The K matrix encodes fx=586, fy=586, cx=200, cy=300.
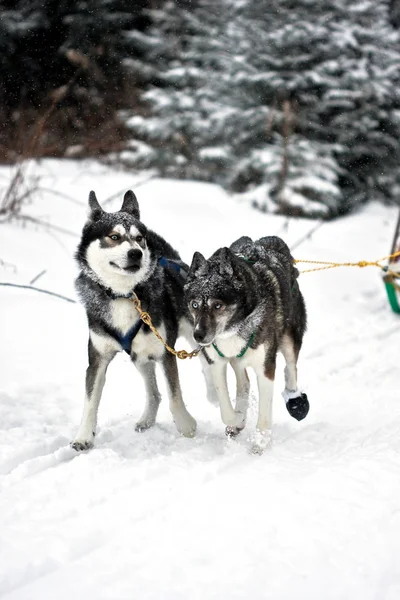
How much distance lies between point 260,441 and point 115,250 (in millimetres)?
1405

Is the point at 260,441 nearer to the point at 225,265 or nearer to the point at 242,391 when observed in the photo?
the point at 242,391

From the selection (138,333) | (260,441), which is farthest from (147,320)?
(260,441)

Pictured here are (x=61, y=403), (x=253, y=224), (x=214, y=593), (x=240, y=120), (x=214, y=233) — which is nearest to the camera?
(x=214, y=593)

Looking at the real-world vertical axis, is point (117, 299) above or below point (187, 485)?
above

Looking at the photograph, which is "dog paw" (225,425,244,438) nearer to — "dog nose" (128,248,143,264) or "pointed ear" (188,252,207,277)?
"pointed ear" (188,252,207,277)

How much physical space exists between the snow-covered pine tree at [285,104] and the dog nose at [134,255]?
8656 millimetres

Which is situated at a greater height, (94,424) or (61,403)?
(94,424)

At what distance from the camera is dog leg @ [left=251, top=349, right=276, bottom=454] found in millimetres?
3484

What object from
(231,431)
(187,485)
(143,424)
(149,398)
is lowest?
(143,424)

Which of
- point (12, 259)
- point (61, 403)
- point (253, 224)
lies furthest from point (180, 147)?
point (61, 403)

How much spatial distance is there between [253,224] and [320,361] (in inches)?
184

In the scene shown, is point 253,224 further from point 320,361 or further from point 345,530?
point 345,530

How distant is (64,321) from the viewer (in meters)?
5.90

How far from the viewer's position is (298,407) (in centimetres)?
396
